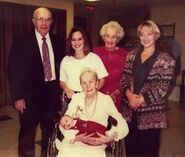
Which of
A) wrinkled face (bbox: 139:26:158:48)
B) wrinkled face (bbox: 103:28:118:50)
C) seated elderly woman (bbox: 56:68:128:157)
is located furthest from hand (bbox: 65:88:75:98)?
wrinkled face (bbox: 139:26:158:48)

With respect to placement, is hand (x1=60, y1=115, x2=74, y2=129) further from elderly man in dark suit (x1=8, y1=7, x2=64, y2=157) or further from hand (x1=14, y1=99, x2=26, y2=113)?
hand (x1=14, y1=99, x2=26, y2=113)

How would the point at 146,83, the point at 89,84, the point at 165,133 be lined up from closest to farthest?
the point at 89,84, the point at 146,83, the point at 165,133

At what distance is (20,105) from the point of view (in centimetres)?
127

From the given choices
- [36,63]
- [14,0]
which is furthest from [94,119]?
[14,0]

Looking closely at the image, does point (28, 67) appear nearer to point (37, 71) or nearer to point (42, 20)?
point (37, 71)

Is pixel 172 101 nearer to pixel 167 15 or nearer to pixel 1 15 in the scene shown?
pixel 167 15

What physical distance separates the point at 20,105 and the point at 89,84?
1.18 feet

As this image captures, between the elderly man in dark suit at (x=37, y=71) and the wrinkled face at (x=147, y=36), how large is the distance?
1.12ft

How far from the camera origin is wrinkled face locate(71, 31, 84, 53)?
1.16m

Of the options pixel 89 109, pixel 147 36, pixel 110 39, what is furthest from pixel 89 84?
pixel 147 36

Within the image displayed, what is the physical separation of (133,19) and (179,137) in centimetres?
110

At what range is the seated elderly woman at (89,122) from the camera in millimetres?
1140

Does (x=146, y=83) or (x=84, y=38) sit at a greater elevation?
(x=84, y=38)

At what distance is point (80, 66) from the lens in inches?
45.5
